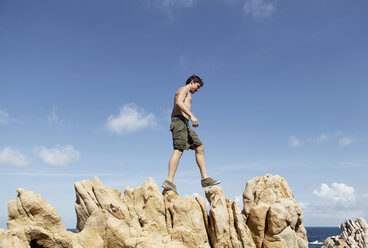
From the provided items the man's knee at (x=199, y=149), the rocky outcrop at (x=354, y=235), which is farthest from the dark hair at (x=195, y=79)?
the rocky outcrop at (x=354, y=235)

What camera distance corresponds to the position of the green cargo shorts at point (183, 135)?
13.6m

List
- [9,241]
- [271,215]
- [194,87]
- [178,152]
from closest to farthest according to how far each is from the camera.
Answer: [9,241]
[271,215]
[178,152]
[194,87]

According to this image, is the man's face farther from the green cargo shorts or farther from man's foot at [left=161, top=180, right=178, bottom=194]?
man's foot at [left=161, top=180, right=178, bottom=194]

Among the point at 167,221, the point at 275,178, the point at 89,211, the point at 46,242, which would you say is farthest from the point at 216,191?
the point at 46,242

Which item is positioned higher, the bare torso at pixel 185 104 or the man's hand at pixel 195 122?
the bare torso at pixel 185 104

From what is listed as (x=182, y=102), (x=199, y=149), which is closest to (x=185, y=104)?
(x=182, y=102)

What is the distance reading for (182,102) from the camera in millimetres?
13641

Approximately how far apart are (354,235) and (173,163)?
45923mm

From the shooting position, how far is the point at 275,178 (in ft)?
48.2

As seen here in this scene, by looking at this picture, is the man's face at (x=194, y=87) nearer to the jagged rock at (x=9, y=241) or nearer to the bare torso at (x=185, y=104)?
the bare torso at (x=185, y=104)

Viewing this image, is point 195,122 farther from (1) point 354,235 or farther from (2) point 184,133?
(1) point 354,235

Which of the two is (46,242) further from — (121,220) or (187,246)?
(187,246)

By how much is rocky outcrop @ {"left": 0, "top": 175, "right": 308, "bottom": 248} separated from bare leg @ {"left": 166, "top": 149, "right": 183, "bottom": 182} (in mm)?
653

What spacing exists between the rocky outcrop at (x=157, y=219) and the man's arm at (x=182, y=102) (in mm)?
3060
